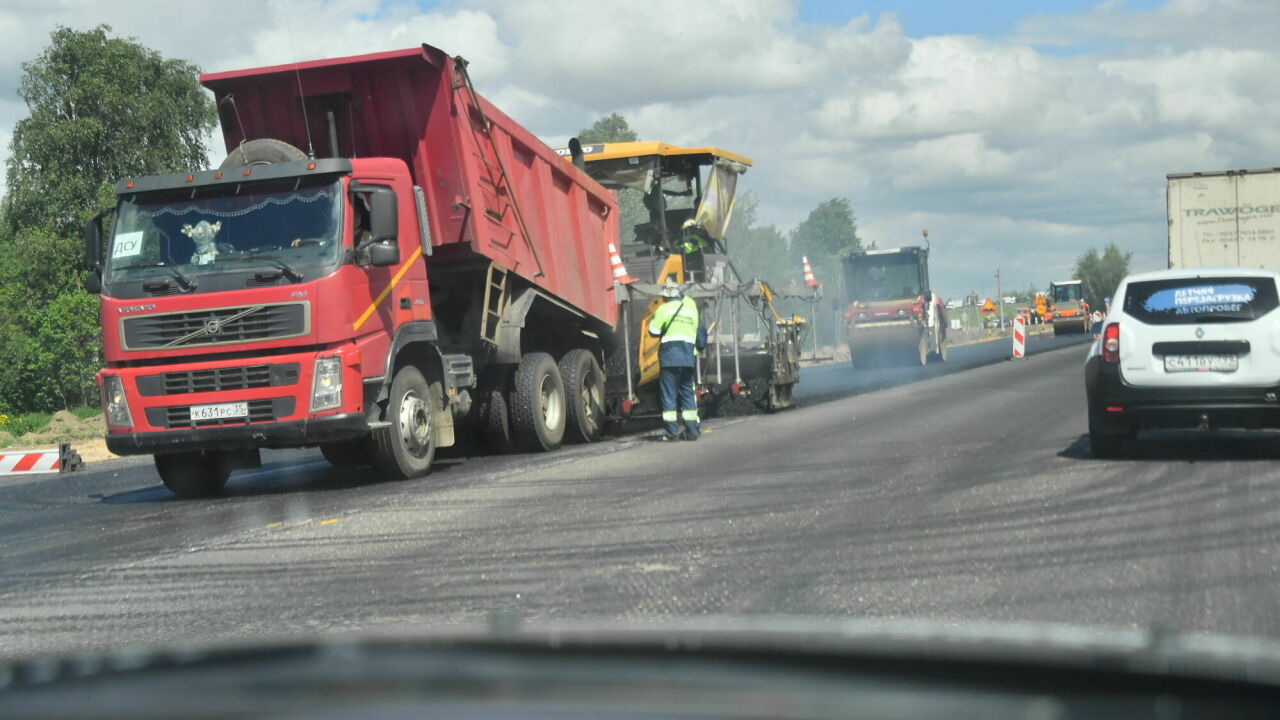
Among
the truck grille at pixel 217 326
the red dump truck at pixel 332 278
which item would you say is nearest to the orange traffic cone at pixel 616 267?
the red dump truck at pixel 332 278

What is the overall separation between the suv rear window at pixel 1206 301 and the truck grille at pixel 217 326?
6.54 meters

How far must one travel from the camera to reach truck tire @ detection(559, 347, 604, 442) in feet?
47.2

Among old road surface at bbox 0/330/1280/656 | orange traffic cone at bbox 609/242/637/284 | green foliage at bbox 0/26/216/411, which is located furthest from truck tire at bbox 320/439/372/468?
green foliage at bbox 0/26/216/411

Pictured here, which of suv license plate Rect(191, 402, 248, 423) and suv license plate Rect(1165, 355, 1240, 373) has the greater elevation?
suv license plate Rect(191, 402, 248, 423)

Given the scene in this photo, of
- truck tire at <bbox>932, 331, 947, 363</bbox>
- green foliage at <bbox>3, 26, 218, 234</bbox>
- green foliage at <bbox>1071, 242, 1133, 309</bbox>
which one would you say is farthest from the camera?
green foliage at <bbox>1071, 242, 1133, 309</bbox>

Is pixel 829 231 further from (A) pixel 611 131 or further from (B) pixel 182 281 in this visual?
(B) pixel 182 281

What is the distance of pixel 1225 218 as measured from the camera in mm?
22734

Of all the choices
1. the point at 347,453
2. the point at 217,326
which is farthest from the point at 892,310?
the point at 217,326

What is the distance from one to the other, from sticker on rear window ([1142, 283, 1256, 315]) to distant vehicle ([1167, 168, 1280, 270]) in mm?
12627

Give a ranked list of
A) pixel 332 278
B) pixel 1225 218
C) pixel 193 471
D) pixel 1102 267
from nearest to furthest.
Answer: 1. pixel 332 278
2. pixel 193 471
3. pixel 1225 218
4. pixel 1102 267

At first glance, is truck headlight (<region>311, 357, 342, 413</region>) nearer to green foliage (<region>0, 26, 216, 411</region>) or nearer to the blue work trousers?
the blue work trousers

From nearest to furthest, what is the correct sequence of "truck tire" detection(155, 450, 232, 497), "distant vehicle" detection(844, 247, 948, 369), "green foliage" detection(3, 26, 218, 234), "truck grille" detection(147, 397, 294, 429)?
"truck grille" detection(147, 397, 294, 429) < "truck tire" detection(155, 450, 232, 497) < "distant vehicle" detection(844, 247, 948, 369) < "green foliage" detection(3, 26, 218, 234)

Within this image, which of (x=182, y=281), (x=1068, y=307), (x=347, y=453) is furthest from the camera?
(x=1068, y=307)

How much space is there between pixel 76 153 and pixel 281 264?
41750 mm
